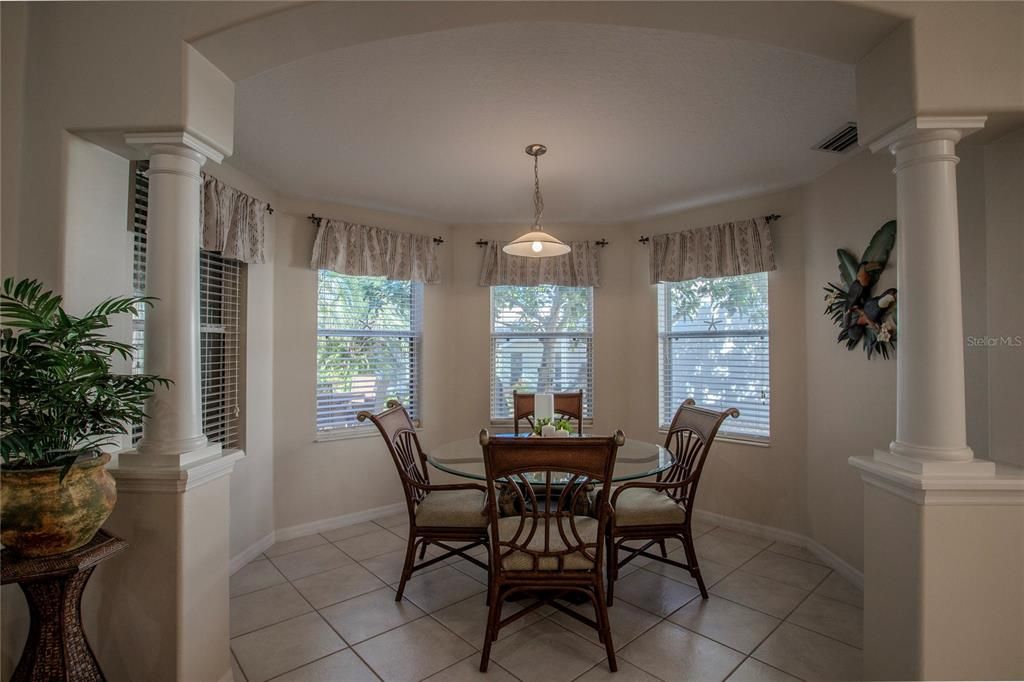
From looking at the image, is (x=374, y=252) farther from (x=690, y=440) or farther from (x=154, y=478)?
(x=690, y=440)

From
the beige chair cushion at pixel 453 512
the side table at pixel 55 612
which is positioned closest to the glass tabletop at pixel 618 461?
the beige chair cushion at pixel 453 512

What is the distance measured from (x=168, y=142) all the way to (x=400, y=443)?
6.05 feet

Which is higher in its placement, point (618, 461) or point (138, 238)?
point (138, 238)

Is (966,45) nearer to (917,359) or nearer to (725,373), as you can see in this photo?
(917,359)

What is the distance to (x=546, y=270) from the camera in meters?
4.21

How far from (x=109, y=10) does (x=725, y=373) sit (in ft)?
13.5

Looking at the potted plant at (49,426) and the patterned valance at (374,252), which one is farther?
the patterned valance at (374,252)

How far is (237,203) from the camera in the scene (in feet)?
9.73

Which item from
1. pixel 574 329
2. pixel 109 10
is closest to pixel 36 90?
pixel 109 10

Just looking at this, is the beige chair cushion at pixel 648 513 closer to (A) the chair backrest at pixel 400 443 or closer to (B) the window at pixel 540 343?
(A) the chair backrest at pixel 400 443

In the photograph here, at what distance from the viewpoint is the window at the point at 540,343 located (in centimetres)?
431

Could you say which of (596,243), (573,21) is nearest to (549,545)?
(573,21)

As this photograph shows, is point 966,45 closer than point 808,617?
Yes

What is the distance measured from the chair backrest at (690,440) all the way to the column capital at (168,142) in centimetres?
268
